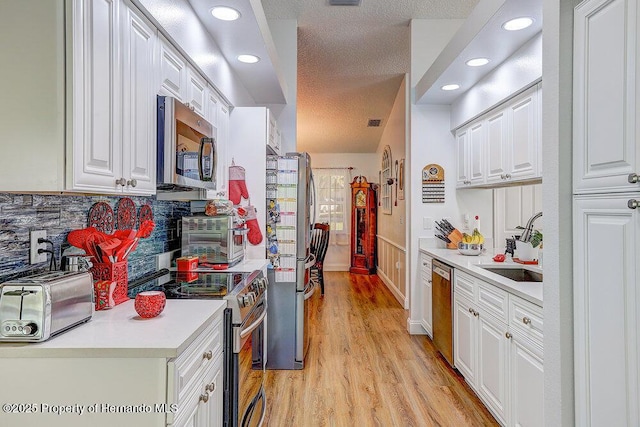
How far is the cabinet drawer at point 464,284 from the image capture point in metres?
2.64

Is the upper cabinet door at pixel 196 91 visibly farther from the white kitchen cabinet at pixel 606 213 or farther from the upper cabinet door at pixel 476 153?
the upper cabinet door at pixel 476 153

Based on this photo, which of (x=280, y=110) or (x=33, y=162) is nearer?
(x=33, y=162)

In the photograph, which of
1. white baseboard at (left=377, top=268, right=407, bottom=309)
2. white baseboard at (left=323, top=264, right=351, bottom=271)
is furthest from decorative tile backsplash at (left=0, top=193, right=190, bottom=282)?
white baseboard at (left=323, top=264, right=351, bottom=271)

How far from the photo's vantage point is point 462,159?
3832mm

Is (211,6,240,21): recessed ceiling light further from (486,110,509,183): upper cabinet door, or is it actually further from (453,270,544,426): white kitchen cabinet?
(453,270,544,426): white kitchen cabinet

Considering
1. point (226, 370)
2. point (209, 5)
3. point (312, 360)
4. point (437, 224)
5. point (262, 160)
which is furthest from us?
point (437, 224)

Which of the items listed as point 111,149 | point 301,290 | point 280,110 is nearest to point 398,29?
point 280,110

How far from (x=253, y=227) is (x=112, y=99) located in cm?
172

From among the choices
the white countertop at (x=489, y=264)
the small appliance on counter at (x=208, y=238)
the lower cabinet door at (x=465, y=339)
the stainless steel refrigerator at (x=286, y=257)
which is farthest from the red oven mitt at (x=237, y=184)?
the lower cabinet door at (x=465, y=339)

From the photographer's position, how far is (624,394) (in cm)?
108

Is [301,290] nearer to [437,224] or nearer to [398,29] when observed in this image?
[437,224]

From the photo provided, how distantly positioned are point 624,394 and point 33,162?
1796mm

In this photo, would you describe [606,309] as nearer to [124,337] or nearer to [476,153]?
[124,337]

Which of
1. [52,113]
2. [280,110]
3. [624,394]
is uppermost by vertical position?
[280,110]
